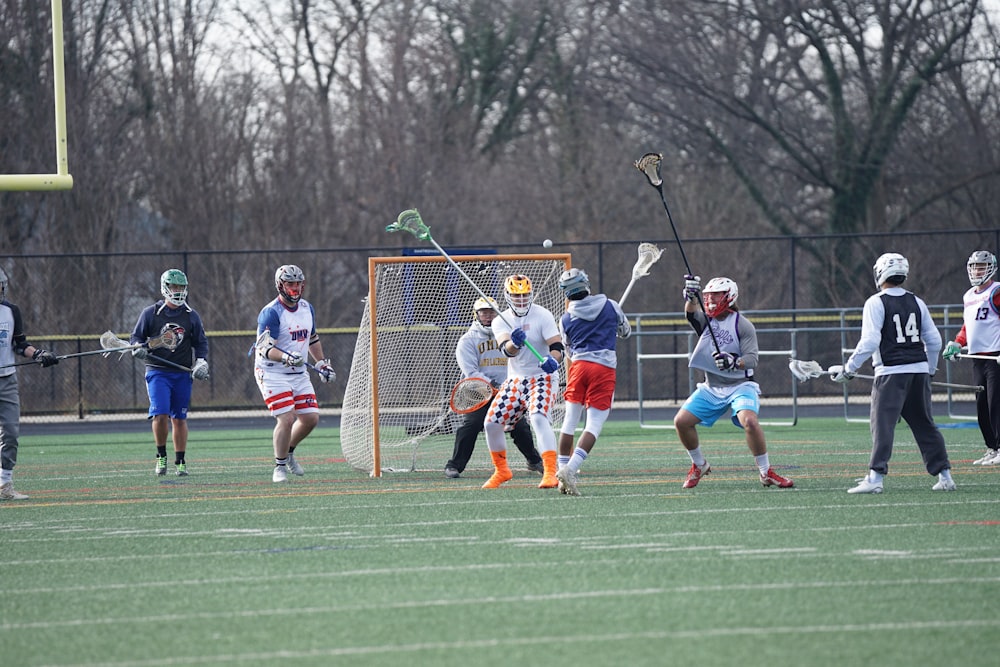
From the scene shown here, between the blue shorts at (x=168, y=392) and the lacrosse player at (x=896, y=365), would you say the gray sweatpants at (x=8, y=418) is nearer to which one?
the blue shorts at (x=168, y=392)

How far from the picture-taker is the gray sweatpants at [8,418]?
11552 mm

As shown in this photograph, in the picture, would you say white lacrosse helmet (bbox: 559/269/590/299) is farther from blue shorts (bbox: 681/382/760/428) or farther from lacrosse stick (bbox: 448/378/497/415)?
lacrosse stick (bbox: 448/378/497/415)

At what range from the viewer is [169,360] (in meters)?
13.8

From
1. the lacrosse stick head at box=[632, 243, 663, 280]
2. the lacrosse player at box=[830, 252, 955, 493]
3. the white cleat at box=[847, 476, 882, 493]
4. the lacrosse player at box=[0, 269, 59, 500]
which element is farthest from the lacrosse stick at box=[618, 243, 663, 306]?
the lacrosse player at box=[0, 269, 59, 500]

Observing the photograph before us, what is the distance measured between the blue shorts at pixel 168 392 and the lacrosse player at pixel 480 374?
2744 millimetres

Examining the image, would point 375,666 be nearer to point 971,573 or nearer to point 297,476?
point 971,573

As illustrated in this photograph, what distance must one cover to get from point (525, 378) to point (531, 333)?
413 mm

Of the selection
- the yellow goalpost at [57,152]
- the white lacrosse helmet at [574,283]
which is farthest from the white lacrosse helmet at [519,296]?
the yellow goalpost at [57,152]

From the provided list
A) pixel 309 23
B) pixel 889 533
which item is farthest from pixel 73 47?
pixel 889 533

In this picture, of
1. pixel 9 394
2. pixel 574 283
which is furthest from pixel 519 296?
pixel 9 394

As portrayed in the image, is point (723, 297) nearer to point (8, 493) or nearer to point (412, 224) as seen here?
point (412, 224)

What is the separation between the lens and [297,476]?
44.4 feet

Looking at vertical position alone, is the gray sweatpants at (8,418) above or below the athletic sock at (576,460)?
above

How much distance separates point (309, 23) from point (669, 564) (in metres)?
30.0
